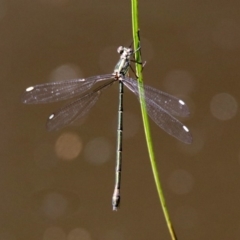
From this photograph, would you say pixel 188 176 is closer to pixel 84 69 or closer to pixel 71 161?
pixel 71 161

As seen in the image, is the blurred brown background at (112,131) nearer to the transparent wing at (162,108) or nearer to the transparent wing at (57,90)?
the transparent wing at (57,90)

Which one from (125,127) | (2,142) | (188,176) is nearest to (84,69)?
(125,127)

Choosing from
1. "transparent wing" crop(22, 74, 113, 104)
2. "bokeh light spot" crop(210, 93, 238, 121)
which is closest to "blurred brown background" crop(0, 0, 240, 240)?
"bokeh light spot" crop(210, 93, 238, 121)

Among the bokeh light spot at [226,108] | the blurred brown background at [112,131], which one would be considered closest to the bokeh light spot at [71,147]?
the blurred brown background at [112,131]

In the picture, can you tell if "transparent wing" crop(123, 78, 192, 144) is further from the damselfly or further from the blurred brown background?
the blurred brown background

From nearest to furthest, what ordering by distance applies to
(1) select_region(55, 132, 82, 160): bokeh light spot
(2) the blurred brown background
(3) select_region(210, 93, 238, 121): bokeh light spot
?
(2) the blurred brown background, (1) select_region(55, 132, 82, 160): bokeh light spot, (3) select_region(210, 93, 238, 121): bokeh light spot

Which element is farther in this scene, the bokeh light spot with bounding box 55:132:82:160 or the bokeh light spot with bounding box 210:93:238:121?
the bokeh light spot with bounding box 210:93:238:121
